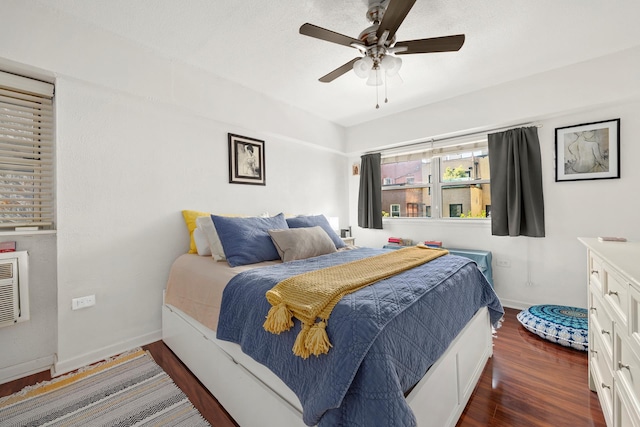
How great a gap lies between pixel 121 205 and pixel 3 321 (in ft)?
3.30

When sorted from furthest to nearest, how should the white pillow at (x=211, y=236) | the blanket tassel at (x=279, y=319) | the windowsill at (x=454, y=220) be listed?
1. the windowsill at (x=454, y=220)
2. the white pillow at (x=211, y=236)
3. the blanket tassel at (x=279, y=319)

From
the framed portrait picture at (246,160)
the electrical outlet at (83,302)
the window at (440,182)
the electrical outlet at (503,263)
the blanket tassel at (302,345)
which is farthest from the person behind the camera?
the window at (440,182)

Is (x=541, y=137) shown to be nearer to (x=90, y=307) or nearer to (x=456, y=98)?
(x=456, y=98)

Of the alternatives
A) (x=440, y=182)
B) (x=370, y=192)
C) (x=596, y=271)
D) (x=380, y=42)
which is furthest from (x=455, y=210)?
(x=380, y=42)

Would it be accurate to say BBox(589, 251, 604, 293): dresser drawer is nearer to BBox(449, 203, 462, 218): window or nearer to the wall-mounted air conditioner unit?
BBox(449, 203, 462, 218): window

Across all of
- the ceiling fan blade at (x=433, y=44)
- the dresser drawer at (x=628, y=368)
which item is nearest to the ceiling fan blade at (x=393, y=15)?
the ceiling fan blade at (x=433, y=44)

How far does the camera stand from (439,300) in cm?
141

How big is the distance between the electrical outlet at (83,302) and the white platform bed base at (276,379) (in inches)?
28.4

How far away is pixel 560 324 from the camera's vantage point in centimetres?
228

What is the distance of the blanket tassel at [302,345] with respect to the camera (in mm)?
1033

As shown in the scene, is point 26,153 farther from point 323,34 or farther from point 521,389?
point 521,389

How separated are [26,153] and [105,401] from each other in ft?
5.95

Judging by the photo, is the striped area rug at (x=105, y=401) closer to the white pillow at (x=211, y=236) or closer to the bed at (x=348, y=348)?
the bed at (x=348, y=348)

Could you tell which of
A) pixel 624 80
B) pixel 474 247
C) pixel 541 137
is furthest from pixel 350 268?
pixel 624 80
